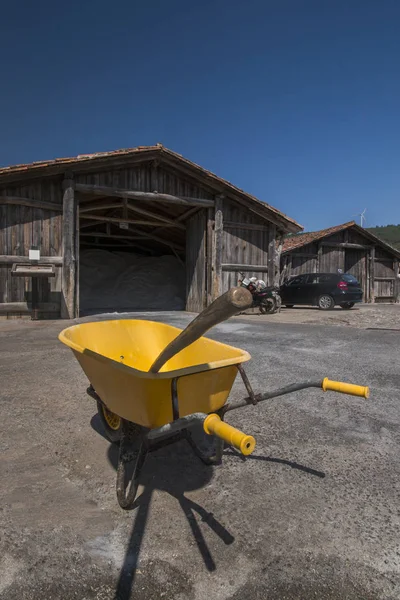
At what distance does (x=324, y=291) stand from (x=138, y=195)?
866cm

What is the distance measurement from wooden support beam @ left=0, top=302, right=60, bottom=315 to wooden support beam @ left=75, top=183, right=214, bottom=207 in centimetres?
345

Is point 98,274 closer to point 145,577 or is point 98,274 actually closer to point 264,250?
point 264,250

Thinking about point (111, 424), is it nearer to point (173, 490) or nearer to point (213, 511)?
point (173, 490)

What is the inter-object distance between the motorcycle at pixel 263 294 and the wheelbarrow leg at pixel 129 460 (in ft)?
34.1

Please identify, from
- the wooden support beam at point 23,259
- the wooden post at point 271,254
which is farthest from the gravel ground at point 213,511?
the wooden post at point 271,254

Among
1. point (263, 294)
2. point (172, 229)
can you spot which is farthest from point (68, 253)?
point (172, 229)

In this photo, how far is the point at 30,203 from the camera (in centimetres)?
984

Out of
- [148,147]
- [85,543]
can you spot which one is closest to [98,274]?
[148,147]

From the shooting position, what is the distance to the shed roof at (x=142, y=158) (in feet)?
30.8

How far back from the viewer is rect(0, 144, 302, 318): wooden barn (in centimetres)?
977

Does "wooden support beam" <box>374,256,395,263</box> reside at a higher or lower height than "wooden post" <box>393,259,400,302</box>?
higher

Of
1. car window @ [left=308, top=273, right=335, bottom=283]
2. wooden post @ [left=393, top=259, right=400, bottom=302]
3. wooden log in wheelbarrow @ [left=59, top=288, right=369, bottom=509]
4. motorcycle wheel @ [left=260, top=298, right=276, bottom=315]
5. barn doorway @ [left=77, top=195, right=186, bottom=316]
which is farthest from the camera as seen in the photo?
wooden post @ [left=393, top=259, right=400, bottom=302]

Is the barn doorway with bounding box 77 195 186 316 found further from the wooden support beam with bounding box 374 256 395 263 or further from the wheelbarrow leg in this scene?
the wheelbarrow leg

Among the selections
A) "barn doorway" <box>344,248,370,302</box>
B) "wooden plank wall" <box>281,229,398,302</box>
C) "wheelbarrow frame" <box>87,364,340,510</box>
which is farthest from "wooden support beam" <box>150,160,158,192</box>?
"barn doorway" <box>344,248,370,302</box>
